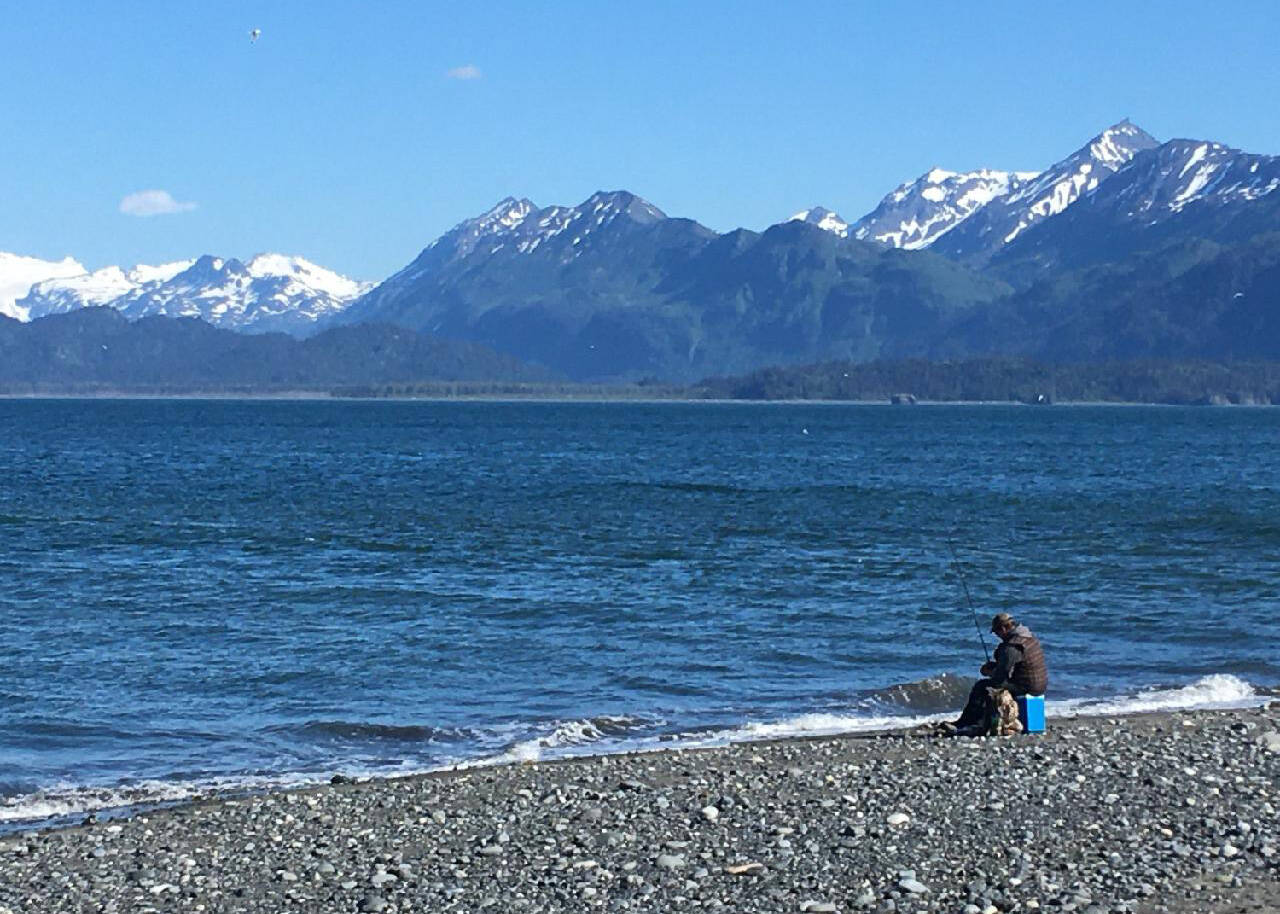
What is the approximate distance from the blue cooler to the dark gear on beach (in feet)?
0.26

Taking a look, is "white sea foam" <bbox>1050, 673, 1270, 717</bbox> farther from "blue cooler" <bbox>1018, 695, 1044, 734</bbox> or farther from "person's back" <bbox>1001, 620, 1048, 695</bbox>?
"person's back" <bbox>1001, 620, 1048, 695</bbox>

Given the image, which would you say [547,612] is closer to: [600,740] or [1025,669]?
[600,740]

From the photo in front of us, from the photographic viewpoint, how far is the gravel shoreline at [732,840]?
13.9m

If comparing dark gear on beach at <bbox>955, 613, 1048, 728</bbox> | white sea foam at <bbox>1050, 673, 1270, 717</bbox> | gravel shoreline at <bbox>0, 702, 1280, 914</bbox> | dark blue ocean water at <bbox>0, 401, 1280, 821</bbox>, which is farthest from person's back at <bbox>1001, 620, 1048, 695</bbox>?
white sea foam at <bbox>1050, 673, 1270, 717</bbox>

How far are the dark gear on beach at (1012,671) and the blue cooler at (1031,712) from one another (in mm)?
79

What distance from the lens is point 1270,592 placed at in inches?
1522

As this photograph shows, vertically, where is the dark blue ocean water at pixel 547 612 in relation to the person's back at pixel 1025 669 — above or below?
below

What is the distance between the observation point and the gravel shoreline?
13.9m

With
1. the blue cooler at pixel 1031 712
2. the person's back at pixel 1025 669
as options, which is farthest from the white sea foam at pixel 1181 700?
the person's back at pixel 1025 669

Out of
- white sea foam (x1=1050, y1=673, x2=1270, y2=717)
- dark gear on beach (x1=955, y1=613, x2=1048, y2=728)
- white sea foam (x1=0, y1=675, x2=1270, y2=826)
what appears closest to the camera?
white sea foam (x1=0, y1=675, x2=1270, y2=826)

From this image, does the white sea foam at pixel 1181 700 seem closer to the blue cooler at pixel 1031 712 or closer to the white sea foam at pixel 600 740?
the white sea foam at pixel 600 740

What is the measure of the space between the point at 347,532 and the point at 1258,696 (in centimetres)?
3345

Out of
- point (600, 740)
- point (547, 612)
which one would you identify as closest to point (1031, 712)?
point (600, 740)

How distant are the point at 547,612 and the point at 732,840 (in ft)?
65.3
